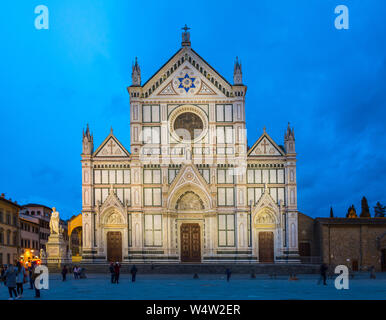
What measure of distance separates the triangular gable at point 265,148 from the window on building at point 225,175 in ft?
8.52

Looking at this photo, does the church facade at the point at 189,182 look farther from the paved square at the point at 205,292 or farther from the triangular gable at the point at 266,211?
the paved square at the point at 205,292

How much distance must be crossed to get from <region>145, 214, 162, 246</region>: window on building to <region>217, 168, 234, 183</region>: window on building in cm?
689

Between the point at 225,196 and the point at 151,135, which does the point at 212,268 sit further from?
the point at 151,135

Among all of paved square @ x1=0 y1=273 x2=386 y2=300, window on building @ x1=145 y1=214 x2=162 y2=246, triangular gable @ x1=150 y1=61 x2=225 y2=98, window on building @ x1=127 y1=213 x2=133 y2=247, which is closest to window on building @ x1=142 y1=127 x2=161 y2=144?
triangular gable @ x1=150 y1=61 x2=225 y2=98

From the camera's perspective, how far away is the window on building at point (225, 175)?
5069 cm

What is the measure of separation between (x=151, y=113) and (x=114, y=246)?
13443 millimetres

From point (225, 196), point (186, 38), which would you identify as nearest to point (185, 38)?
point (186, 38)

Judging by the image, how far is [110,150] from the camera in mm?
51125

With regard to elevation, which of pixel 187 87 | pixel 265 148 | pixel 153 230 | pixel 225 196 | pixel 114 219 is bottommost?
pixel 153 230

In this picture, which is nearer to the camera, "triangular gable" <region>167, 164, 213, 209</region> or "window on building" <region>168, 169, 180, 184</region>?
"triangular gable" <region>167, 164, 213, 209</region>

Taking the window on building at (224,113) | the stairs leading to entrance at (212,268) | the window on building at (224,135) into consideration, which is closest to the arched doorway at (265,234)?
the stairs leading to entrance at (212,268)

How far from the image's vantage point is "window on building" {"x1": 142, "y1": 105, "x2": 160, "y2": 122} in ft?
169

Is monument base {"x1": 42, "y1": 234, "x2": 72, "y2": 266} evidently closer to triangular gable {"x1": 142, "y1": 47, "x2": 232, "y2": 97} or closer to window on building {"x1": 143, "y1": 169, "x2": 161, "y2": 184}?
window on building {"x1": 143, "y1": 169, "x2": 161, "y2": 184}
